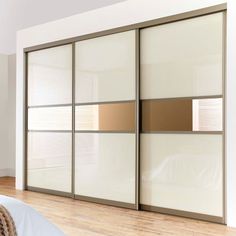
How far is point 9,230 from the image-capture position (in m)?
1.69

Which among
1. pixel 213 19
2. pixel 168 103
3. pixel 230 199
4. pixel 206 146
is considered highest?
pixel 213 19

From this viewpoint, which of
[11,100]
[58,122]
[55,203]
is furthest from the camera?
[11,100]

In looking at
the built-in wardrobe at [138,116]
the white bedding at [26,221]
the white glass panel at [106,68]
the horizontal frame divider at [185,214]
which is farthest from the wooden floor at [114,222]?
the white glass panel at [106,68]

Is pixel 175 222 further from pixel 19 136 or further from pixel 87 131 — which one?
pixel 19 136

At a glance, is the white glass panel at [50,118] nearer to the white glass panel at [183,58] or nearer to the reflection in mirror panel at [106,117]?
the reflection in mirror panel at [106,117]

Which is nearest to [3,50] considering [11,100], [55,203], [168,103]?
[11,100]

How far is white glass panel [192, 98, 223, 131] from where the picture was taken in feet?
11.3

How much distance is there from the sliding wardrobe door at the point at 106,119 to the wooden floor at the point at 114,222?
0.79 feet

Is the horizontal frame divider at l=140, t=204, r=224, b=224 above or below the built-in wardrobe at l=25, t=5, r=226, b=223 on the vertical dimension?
below

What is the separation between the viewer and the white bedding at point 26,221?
183 centimetres

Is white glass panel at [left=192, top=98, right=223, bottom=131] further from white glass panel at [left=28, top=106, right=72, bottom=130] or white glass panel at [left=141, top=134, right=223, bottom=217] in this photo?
white glass panel at [left=28, top=106, right=72, bottom=130]

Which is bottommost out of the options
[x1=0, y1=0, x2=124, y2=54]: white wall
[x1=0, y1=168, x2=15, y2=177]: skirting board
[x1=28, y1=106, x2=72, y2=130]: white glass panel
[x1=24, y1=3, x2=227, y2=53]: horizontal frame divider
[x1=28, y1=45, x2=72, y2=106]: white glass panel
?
[x1=0, y1=168, x2=15, y2=177]: skirting board

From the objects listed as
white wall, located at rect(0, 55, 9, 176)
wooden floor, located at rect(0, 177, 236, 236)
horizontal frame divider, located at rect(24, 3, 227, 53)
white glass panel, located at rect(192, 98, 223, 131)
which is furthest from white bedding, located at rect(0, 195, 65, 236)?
white wall, located at rect(0, 55, 9, 176)

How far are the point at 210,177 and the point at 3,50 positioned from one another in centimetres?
404
